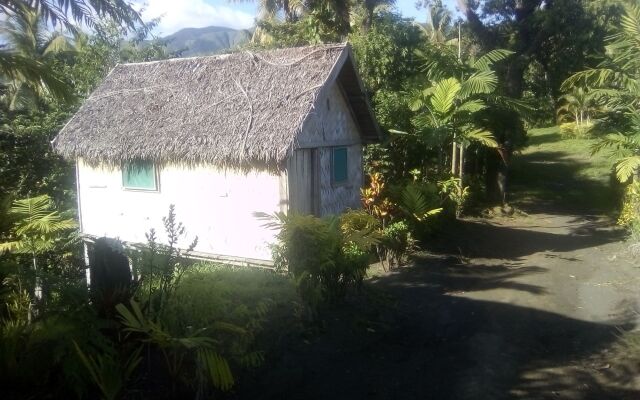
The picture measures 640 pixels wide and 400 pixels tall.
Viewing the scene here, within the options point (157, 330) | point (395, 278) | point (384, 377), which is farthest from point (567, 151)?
point (157, 330)

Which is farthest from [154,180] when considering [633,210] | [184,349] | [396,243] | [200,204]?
[633,210]

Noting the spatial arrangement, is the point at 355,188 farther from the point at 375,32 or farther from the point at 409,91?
the point at 375,32

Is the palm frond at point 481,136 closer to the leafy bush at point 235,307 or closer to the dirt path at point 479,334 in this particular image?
the dirt path at point 479,334

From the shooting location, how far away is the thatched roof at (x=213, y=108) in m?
10.2

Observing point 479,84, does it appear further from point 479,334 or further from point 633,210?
point 479,334

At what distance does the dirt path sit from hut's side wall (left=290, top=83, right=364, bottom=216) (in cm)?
205

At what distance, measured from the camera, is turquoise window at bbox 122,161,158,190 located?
11.7 m

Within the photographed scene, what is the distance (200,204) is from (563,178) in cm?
1793

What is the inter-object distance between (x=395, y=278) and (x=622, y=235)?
6886 millimetres

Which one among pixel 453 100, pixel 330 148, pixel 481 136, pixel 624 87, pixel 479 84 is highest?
pixel 479 84

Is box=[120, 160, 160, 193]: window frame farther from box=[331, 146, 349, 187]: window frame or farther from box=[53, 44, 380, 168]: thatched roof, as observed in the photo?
box=[331, 146, 349, 187]: window frame

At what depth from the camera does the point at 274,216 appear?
8.88m

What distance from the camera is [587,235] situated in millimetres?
14516

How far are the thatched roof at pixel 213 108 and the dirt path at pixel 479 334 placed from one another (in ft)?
10.1
